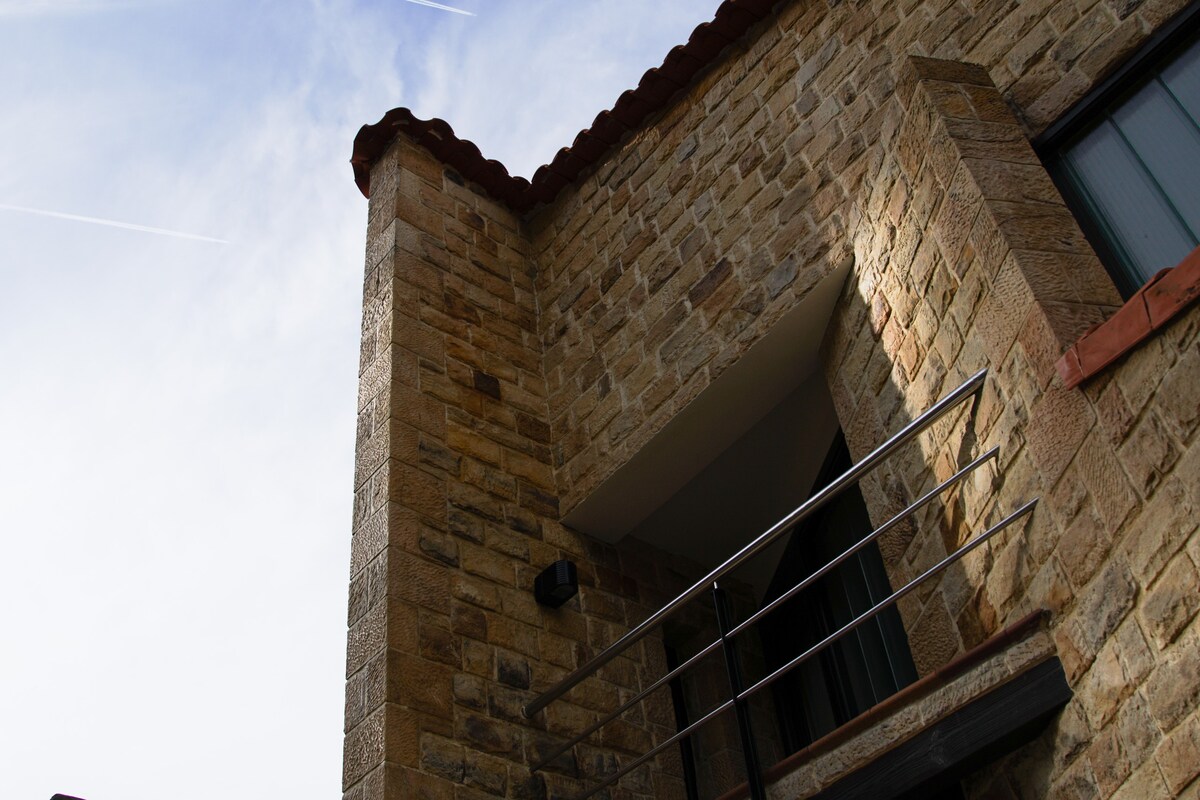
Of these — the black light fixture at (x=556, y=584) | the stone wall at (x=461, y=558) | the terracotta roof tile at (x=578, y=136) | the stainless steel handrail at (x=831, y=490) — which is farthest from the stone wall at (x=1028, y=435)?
the terracotta roof tile at (x=578, y=136)

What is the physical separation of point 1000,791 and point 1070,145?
8.25 feet

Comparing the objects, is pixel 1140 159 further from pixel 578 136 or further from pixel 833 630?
pixel 578 136

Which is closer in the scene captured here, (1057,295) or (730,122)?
(1057,295)

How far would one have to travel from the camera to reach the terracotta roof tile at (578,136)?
738 centimetres

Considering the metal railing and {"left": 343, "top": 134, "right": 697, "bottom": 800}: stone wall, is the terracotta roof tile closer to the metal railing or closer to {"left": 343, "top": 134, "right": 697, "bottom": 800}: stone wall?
{"left": 343, "top": 134, "right": 697, "bottom": 800}: stone wall

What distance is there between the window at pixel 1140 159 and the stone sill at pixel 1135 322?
0.64 metres

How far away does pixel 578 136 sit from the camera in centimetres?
802

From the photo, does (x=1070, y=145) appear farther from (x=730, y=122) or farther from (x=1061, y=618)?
(x=730, y=122)

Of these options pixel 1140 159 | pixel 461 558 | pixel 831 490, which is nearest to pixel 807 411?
pixel 461 558

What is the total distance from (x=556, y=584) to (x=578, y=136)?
326cm

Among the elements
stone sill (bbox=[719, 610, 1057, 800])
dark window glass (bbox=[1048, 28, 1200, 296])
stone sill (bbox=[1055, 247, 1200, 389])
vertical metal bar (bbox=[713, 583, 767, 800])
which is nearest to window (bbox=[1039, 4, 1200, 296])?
dark window glass (bbox=[1048, 28, 1200, 296])

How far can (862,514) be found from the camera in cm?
575

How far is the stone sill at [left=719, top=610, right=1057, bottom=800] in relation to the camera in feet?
12.4

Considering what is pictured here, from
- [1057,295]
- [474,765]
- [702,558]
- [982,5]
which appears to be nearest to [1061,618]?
[1057,295]
